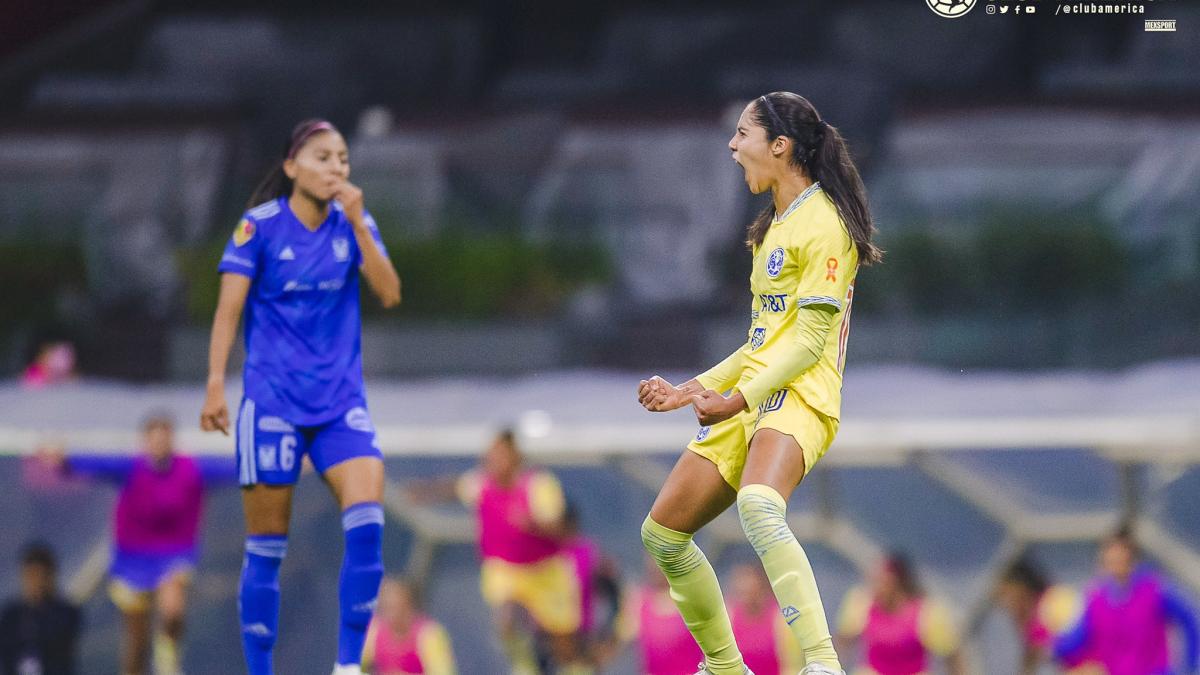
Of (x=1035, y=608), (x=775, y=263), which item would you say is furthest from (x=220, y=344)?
(x=1035, y=608)

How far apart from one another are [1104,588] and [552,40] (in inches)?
282

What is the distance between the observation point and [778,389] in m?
4.50

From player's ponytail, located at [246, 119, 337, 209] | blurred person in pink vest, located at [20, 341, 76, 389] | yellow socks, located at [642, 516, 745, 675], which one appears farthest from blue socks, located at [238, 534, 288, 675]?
blurred person in pink vest, located at [20, 341, 76, 389]

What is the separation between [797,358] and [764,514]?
0.45 m

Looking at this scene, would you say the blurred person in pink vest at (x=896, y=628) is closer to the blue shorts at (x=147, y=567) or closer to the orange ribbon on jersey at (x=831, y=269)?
the blue shorts at (x=147, y=567)

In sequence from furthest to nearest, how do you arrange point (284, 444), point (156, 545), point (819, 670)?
point (156, 545) → point (284, 444) → point (819, 670)

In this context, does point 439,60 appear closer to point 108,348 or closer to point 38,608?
point 108,348

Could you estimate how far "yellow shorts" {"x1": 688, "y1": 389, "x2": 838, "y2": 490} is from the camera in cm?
447

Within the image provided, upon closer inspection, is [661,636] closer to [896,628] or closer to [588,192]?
[896,628]

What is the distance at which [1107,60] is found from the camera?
45.4 ft

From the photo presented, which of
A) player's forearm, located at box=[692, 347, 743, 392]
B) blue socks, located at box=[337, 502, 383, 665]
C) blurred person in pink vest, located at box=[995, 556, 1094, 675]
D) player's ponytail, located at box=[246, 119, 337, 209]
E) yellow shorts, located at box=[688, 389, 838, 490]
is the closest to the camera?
yellow shorts, located at box=[688, 389, 838, 490]

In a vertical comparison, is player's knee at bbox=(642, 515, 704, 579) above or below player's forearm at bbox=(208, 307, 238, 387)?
below

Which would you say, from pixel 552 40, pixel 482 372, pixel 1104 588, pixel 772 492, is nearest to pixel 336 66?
pixel 552 40

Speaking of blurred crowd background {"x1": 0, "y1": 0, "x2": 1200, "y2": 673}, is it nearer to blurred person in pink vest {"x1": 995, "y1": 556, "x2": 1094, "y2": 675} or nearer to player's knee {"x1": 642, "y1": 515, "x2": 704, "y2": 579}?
blurred person in pink vest {"x1": 995, "y1": 556, "x2": 1094, "y2": 675}
